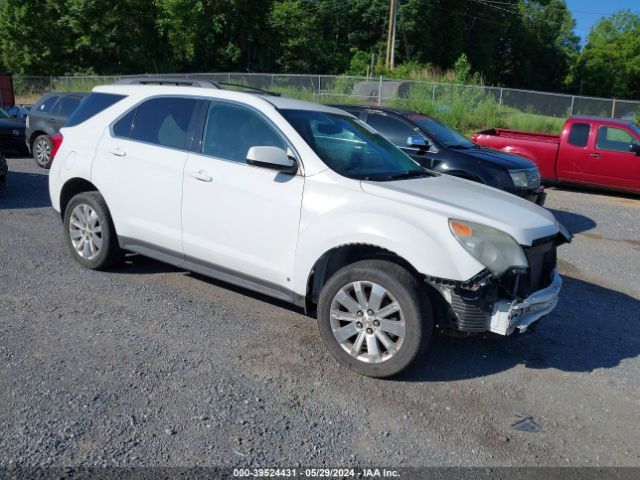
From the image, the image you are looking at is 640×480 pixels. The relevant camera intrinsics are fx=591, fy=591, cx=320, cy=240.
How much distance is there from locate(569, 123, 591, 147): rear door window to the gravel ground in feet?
25.6

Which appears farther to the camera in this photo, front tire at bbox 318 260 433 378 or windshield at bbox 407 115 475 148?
windshield at bbox 407 115 475 148

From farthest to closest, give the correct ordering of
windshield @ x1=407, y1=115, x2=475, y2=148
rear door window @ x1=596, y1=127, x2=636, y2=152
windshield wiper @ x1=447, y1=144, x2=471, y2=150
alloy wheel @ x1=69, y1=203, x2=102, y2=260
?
rear door window @ x1=596, y1=127, x2=636, y2=152, windshield @ x1=407, y1=115, x2=475, y2=148, windshield wiper @ x1=447, y1=144, x2=471, y2=150, alloy wheel @ x1=69, y1=203, x2=102, y2=260

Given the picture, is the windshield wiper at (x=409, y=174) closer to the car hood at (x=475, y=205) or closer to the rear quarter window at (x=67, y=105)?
the car hood at (x=475, y=205)

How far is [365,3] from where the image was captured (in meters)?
49.8

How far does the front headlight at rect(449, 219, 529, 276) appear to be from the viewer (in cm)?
382

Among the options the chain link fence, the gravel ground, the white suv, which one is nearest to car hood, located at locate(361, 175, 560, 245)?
the white suv

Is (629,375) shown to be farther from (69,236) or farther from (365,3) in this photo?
(365,3)

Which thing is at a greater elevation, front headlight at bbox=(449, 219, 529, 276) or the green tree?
the green tree

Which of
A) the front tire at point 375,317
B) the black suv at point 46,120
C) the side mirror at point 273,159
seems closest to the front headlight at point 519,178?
the side mirror at point 273,159

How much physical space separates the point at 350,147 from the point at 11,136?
39.8 ft

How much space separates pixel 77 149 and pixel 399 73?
86.8 feet

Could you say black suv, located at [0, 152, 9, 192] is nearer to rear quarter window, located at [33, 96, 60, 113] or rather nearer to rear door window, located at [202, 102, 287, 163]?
rear quarter window, located at [33, 96, 60, 113]

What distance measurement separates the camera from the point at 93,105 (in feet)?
19.7

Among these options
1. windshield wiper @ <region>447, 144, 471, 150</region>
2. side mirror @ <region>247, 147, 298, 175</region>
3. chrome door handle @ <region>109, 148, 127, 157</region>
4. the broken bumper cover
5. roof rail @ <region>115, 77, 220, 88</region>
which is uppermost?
roof rail @ <region>115, 77, 220, 88</region>
